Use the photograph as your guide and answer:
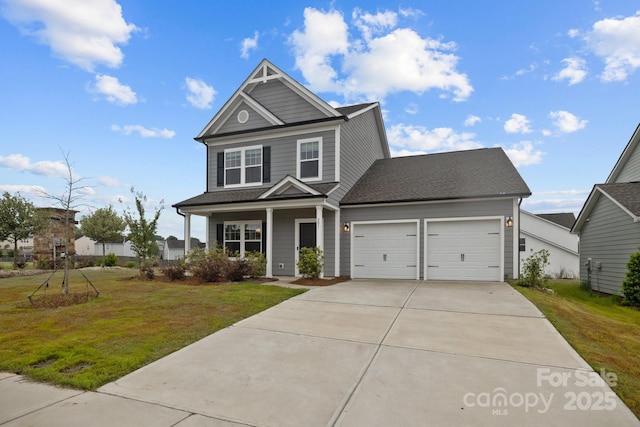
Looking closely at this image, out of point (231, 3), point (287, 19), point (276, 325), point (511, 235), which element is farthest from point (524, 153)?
A: point (276, 325)

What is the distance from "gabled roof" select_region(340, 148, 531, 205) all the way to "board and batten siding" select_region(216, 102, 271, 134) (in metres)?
4.77

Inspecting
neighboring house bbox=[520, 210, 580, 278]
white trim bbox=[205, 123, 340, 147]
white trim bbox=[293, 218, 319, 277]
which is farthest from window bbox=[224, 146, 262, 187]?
neighboring house bbox=[520, 210, 580, 278]

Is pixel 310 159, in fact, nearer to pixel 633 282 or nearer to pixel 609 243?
pixel 633 282

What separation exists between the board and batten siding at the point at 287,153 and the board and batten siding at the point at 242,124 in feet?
2.00

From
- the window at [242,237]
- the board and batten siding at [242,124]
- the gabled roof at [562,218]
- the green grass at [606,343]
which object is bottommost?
the green grass at [606,343]

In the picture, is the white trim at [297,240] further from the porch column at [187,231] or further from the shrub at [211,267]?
the porch column at [187,231]

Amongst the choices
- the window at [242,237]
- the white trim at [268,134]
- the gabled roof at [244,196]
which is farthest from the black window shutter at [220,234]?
the white trim at [268,134]

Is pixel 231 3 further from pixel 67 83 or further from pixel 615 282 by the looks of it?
pixel 615 282

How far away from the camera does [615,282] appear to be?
38.0 ft

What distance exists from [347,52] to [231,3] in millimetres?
5161

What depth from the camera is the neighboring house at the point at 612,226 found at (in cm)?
1084

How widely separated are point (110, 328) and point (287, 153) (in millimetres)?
9303

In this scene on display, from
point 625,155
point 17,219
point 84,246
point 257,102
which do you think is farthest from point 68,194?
point 84,246

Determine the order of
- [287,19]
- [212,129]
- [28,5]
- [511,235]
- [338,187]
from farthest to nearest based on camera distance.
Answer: [212,129], [287,19], [338,187], [511,235], [28,5]
